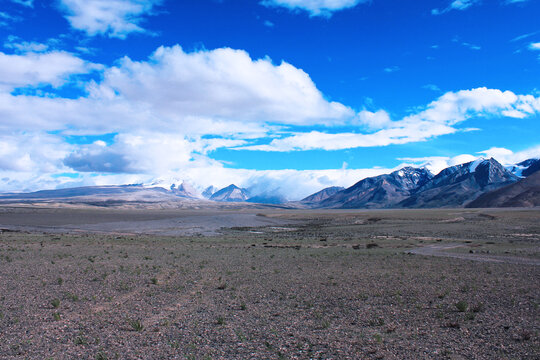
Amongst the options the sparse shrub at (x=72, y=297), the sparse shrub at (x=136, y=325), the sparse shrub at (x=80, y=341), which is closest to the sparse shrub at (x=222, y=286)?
the sparse shrub at (x=72, y=297)

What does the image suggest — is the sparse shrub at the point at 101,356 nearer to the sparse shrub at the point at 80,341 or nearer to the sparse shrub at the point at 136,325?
the sparse shrub at the point at 80,341

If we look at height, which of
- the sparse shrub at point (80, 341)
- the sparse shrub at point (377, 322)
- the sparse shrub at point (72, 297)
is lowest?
the sparse shrub at point (377, 322)

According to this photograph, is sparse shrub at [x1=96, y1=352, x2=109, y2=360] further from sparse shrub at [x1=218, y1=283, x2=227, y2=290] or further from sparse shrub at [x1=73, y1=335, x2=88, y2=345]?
sparse shrub at [x1=218, y1=283, x2=227, y2=290]

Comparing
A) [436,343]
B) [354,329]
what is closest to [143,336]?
[354,329]

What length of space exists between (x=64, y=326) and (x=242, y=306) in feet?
21.1

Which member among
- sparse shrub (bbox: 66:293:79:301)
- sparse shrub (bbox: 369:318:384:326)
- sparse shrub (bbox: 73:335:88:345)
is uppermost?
sparse shrub (bbox: 66:293:79:301)

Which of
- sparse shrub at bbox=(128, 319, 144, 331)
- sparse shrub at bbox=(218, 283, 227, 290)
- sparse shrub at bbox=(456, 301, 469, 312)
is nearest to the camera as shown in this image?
sparse shrub at bbox=(128, 319, 144, 331)

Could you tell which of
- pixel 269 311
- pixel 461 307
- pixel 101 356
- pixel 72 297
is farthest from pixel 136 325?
pixel 461 307

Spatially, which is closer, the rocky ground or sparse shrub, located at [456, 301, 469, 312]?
the rocky ground

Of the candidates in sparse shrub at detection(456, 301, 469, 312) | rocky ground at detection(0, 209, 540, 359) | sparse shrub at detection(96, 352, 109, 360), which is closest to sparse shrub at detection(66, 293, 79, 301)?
rocky ground at detection(0, 209, 540, 359)

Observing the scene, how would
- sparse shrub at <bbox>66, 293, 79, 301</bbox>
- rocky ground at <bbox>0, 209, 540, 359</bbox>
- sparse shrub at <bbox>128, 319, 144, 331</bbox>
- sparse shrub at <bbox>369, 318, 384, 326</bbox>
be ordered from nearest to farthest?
1. rocky ground at <bbox>0, 209, 540, 359</bbox>
2. sparse shrub at <bbox>128, 319, 144, 331</bbox>
3. sparse shrub at <bbox>369, 318, 384, 326</bbox>
4. sparse shrub at <bbox>66, 293, 79, 301</bbox>

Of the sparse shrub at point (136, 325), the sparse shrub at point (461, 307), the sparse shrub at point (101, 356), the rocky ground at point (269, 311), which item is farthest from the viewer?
the sparse shrub at point (461, 307)

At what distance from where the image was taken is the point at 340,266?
89.6 feet

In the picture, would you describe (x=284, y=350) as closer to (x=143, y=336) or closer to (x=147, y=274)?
(x=143, y=336)
